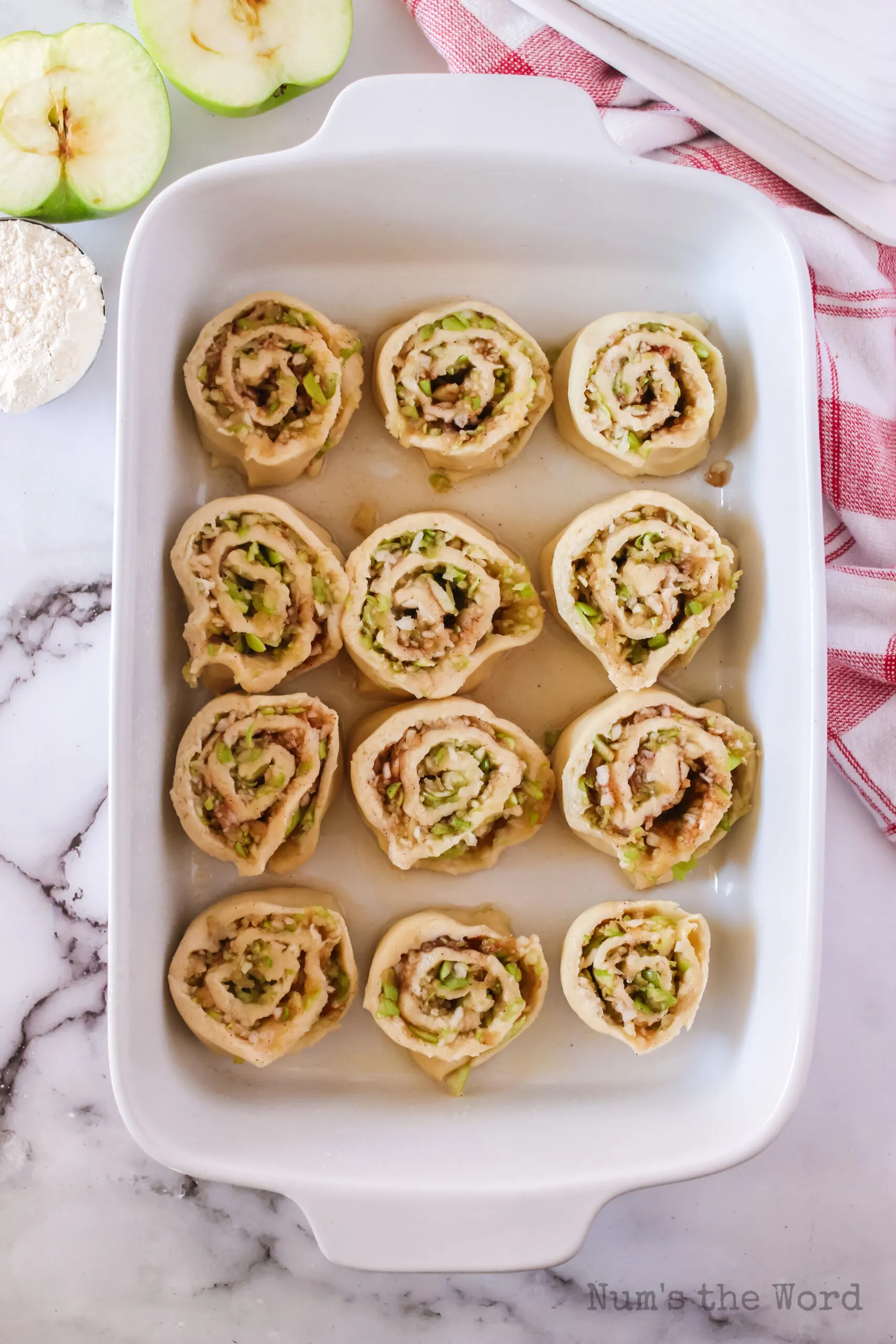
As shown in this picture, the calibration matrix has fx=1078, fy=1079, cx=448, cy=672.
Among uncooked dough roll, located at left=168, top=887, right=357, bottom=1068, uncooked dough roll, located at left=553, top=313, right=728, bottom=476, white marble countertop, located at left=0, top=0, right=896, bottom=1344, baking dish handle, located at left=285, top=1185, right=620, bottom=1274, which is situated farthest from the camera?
white marble countertop, located at left=0, top=0, right=896, bottom=1344

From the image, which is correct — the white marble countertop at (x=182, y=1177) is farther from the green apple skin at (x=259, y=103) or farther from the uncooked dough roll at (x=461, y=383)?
the uncooked dough roll at (x=461, y=383)

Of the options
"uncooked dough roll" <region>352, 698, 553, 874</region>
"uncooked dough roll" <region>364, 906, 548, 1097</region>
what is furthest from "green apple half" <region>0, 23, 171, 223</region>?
"uncooked dough roll" <region>364, 906, 548, 1097</region>

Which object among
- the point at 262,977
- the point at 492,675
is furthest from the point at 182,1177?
the point at 492,675

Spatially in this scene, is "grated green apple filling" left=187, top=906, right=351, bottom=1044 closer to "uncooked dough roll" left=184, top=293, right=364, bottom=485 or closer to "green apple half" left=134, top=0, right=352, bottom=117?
"uncooked dough roll" left=184, top=293, right=364, bottom=485

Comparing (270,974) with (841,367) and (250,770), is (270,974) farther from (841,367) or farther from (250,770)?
(841,367)

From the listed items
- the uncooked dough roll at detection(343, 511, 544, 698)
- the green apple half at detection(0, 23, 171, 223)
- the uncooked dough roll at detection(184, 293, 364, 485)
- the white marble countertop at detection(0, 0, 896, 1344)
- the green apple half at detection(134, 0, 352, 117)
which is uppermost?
the green apple half at detection(134, 0, 352, 117)

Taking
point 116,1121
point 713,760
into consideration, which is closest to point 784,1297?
point 713,760
